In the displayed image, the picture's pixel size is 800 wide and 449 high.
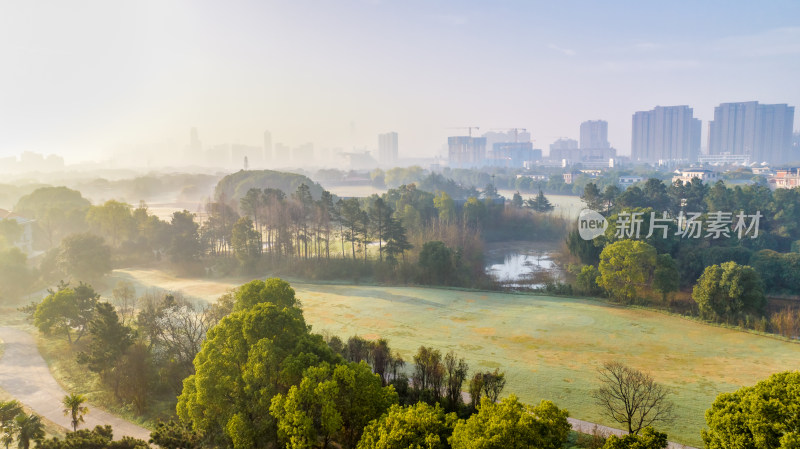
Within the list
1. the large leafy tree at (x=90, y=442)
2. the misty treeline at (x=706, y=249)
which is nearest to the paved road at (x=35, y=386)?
the large leafy tree at (x=90, y=442)

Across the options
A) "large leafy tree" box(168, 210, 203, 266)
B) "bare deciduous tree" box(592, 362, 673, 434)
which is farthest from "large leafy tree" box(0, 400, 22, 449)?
"large leafy tree" box(168, 210, 203, 266)

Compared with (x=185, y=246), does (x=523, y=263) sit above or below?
below

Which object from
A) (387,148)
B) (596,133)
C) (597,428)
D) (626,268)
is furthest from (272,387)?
(596,133)

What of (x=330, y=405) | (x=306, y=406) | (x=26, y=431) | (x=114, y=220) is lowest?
(x=26, y=431)

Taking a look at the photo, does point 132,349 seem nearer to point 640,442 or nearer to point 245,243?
point 640,442

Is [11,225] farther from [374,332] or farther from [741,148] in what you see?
[741,148]

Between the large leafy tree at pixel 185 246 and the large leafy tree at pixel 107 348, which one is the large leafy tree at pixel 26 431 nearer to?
the large leafy tree at pixel 107 348
